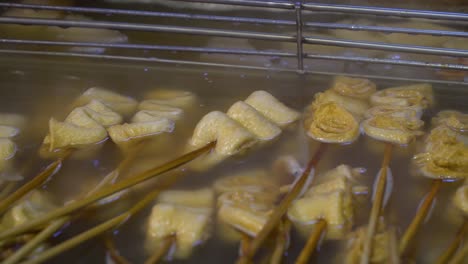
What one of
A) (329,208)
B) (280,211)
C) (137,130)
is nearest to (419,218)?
(329,208)

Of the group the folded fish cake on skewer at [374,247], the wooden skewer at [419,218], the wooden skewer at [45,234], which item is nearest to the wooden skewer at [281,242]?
the folded fish cake on skewer at [374,247]

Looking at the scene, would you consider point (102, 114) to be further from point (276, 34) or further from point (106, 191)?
point (276, 34)

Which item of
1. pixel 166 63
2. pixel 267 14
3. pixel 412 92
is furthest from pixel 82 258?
pixel 267 14

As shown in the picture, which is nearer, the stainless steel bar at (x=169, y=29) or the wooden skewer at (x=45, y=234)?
the wooden skewer at (x=45, y=234)

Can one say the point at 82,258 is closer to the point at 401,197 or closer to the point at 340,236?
the point at 340,236

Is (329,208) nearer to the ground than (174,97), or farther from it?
nearer to the ground

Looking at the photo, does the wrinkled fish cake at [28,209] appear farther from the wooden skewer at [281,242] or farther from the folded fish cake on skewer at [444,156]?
the folded fish cake on skewer at [444,156]

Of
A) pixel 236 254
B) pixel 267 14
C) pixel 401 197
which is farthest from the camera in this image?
pixel 267 14
